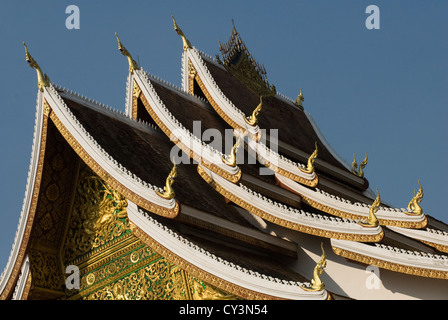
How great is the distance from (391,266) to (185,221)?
2.39 metres

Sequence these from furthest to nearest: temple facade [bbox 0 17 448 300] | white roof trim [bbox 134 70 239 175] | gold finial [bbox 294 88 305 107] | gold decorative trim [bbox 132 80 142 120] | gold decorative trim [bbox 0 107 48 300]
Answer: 1. gold finial [bbox 294 88 305 107]
2. gold decorative trim [bbox 132 80 142 120]
3. gold decorative trim [bbox 0 107 48 300]
4. white roof trim [bbox 134 70 239 175]
5. temple facade [bbox 0 17 448 300]

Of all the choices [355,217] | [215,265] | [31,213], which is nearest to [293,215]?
[355,217]

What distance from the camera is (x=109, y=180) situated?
1080 cm

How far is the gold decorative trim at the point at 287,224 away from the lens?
33.4ft

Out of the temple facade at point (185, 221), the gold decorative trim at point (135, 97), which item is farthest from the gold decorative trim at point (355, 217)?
the gold decorative trim at point (135, 97)

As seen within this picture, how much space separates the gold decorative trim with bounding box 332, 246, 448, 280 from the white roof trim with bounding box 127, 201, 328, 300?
1217 millimetres

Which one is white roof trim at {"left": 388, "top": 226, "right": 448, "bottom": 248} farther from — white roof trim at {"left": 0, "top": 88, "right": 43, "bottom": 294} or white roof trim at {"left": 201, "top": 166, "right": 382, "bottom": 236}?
white roof trim at {"left": 0, "top": 88, "right": 43, "bottom": 294}

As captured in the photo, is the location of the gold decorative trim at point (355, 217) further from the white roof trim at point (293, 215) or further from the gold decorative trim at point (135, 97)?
the gold decorative trim at point (135, 97)

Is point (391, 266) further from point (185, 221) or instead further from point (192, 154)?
point (192, 154)

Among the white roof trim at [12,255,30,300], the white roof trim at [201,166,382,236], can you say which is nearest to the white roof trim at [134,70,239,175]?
the white roof trim at [201,166,382,236]

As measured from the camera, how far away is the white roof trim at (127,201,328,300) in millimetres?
9148

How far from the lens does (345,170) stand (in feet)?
49.6

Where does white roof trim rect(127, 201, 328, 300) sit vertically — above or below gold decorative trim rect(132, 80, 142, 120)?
below
